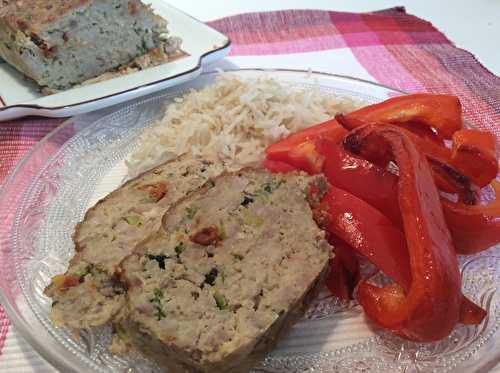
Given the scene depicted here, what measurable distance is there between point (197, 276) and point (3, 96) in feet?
7.24

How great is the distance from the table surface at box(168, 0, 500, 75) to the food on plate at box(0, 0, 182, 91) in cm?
108

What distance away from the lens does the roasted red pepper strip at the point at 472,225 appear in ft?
6.90

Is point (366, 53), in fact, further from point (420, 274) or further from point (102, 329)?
point (102, 329)

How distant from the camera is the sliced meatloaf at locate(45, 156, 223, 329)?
1793 millimetres

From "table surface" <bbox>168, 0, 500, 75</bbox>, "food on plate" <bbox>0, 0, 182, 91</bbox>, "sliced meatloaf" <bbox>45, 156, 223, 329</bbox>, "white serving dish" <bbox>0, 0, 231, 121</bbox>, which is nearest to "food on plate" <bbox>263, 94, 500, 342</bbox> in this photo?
"sliced meatloaf" <bbox>45, 156, 223, 329</bbox>

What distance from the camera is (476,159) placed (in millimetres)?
2238

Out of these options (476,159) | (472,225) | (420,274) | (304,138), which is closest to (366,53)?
(304,138)

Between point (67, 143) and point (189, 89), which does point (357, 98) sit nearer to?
point (189, 89)

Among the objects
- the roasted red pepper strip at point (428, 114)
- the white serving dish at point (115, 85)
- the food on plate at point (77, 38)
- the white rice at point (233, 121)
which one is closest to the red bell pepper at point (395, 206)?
the roasted red pepper strip at point (428, 114)

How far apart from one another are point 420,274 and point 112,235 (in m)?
1.11

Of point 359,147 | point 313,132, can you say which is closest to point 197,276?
point 359,147

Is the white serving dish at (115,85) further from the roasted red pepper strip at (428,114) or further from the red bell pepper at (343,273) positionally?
the red bell pepper at (343,273)

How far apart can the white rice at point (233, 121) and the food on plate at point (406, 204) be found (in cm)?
22

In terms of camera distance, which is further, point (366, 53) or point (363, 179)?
point (366, 53)
